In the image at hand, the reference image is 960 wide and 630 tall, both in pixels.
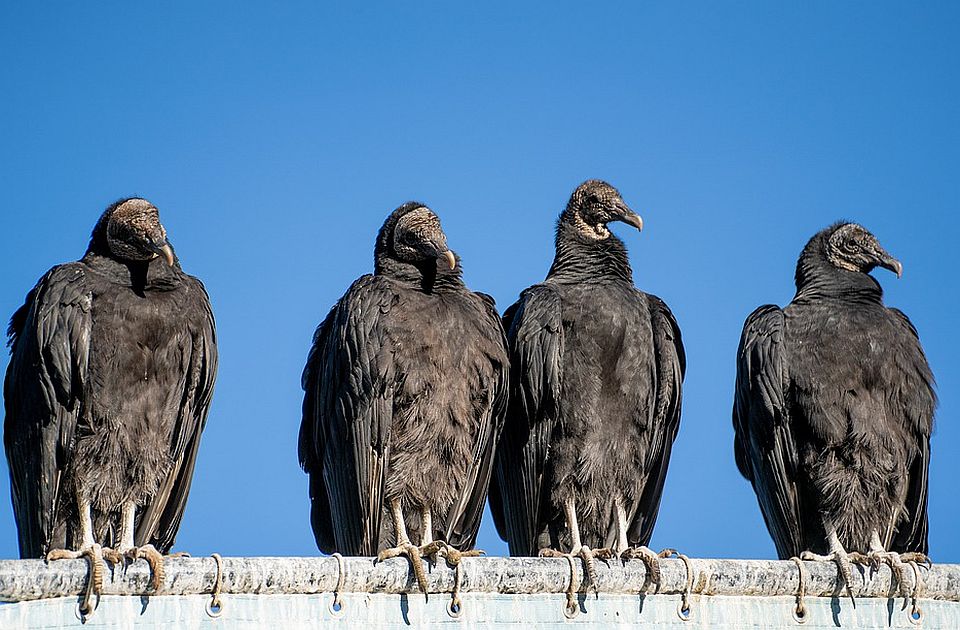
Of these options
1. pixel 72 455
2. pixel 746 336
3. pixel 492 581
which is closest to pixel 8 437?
pixel 72 455

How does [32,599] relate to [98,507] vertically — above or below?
below

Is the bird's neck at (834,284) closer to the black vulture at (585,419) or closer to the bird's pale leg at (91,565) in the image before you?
the black vulture at (585,419)

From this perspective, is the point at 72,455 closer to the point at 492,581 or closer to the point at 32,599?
the point at 32,599

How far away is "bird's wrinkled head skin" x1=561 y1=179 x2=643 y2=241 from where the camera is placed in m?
7.85

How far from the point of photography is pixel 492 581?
5.29 meters

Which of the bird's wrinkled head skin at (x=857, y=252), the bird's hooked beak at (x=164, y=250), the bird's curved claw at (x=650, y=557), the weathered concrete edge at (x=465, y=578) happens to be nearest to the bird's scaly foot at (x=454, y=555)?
the weathered concrete edge at (x=465, y=578)

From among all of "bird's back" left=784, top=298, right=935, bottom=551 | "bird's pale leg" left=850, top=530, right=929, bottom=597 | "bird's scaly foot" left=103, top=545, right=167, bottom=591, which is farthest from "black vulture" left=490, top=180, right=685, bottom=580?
"bird's scaly foot" left=103, top=545, right=167, bottom=591

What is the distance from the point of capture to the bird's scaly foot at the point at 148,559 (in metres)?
4.77

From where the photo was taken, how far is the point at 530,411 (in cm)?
712

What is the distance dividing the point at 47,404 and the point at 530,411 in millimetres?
2363

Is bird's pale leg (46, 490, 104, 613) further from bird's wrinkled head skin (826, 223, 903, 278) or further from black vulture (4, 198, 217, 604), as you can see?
bird's wrinkled head skin (826, 223, 903, 278)

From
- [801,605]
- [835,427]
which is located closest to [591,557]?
[801,605]

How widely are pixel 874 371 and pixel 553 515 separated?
6.16 feet

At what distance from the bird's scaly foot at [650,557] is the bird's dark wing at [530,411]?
1.02m
